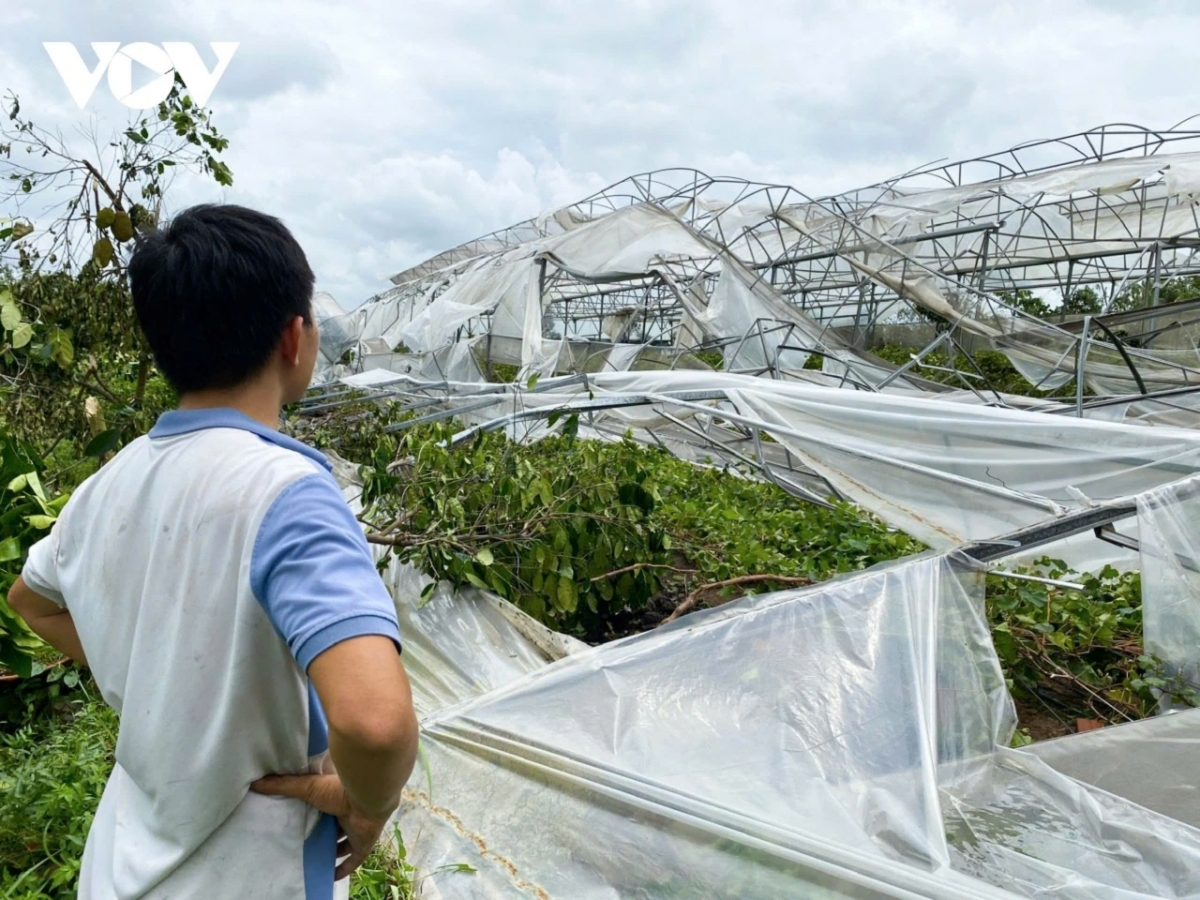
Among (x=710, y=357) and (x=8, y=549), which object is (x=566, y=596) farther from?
(x=710, y=357)

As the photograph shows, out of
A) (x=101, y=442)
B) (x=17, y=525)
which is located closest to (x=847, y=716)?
(x=101, y=442)

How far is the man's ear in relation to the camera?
37.6 inches

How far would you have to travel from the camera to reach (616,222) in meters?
9.84

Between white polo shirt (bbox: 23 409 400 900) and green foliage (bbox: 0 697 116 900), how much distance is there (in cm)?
114

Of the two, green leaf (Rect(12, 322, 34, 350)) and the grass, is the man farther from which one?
green leaf (Rect(12, 322, 34, 350))

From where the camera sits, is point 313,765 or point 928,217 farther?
point 928,217

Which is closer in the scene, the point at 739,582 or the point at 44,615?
the point at 44,615

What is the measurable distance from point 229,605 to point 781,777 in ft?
3.95

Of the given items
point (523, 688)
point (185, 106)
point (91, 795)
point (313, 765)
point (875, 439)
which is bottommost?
point (91, 795)

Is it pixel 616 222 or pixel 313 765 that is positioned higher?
pixel 616 222

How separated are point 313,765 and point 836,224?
11.8m

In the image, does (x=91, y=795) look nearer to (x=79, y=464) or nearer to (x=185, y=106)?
(x=79, y=464)

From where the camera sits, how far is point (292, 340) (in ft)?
3.17

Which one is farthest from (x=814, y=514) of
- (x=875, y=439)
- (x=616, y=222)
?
(x=616, y=222)
